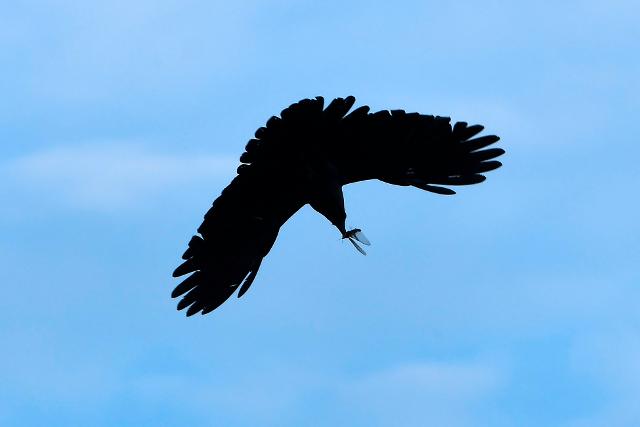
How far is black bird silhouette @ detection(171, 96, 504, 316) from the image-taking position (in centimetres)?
1489

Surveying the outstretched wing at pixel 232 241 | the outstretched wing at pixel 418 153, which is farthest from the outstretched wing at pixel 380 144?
the outstretched wing at pixel 232 241

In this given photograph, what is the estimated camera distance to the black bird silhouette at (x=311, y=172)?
1489cm

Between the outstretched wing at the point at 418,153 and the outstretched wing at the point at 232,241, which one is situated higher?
the outstretched wing at the point at 418,153

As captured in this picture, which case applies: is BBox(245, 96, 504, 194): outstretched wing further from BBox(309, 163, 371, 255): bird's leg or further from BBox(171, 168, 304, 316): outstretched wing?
BBox(171, 168, 304, 316): outstretched wing

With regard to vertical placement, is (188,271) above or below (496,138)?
below

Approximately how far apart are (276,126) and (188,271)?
9.60 feet

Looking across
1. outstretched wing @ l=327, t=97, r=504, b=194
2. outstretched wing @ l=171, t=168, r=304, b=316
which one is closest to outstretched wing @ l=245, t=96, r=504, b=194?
outstretched wing @ l=327, t=97, r=504, b=194

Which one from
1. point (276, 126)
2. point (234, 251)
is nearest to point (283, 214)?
point (234, 251)

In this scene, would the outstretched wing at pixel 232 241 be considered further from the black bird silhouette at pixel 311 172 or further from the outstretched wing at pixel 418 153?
the outstretched wing at pixel 418 153

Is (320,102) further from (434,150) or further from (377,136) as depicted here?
(434,150)

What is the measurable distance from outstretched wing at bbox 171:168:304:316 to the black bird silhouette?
13 millimetres

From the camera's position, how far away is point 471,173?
647 inches

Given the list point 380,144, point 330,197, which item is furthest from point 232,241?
point 380,144

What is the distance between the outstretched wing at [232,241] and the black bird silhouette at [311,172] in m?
0.01
